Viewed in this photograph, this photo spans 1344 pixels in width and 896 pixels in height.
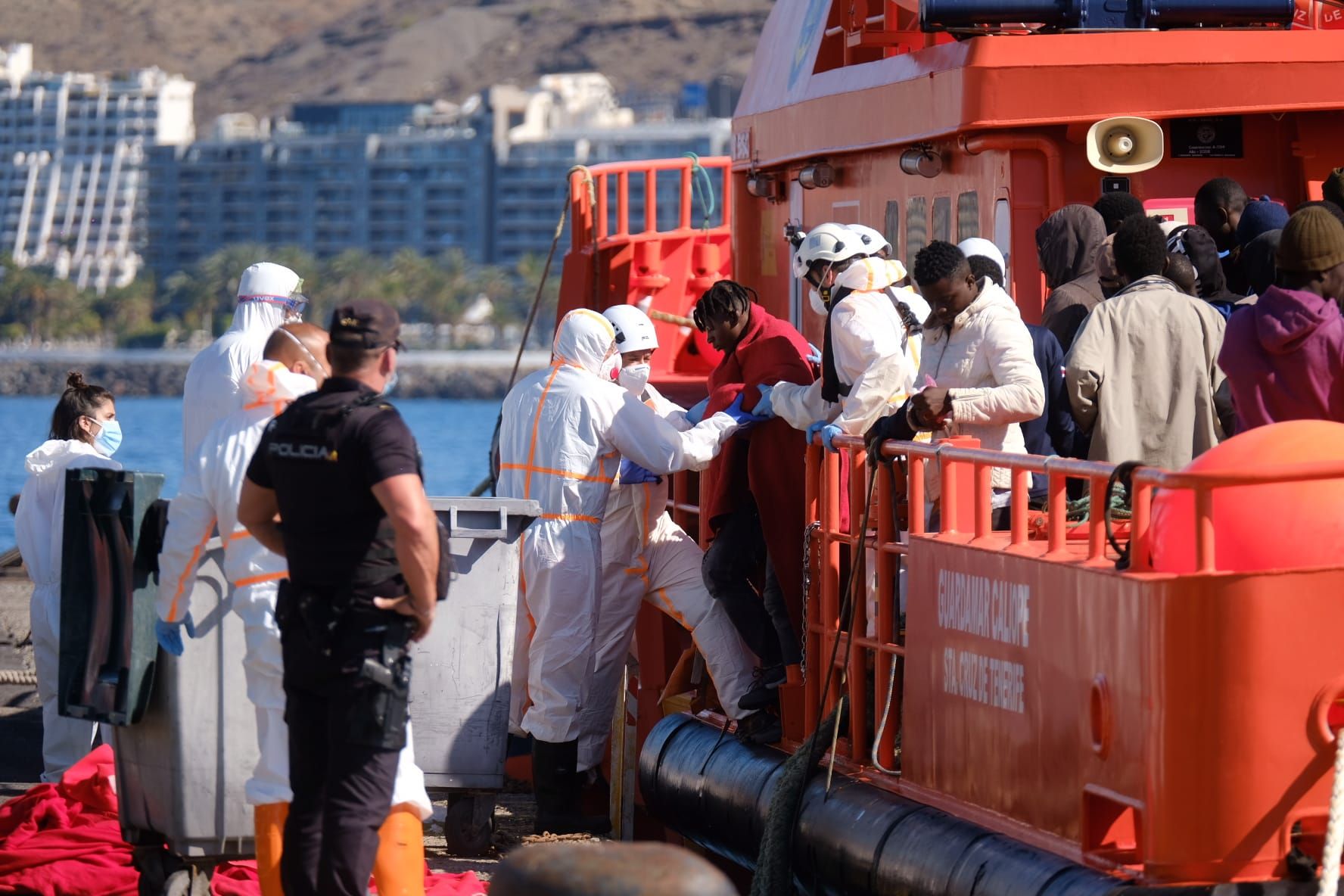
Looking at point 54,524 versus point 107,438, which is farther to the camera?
point 107,438

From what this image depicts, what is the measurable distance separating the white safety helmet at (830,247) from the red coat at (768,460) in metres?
0.58

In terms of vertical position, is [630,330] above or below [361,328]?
above

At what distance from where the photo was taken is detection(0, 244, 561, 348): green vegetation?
→ 16650 centimetres

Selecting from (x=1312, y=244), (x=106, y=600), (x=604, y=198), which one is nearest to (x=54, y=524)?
(x=106, y=600)

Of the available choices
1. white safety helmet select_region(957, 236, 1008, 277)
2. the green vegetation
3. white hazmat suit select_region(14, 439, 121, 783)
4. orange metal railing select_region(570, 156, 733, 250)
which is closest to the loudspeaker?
white safety helmet select_region(957, 236, 1008, 277)

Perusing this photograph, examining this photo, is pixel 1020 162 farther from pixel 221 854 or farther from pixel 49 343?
pixel 49 343

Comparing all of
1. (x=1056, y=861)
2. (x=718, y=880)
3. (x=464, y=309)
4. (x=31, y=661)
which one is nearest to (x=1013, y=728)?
(x=1056, y=861)

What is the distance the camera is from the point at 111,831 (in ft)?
25.7

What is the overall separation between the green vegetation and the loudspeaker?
156592mm

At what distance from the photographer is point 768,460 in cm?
820

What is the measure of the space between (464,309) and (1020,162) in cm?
17090

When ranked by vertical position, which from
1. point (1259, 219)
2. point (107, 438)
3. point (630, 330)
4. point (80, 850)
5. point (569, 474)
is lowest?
point (80, 850)

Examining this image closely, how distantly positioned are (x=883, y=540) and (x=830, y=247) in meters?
1.15

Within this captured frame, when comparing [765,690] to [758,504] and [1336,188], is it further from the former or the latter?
[1336,188]
